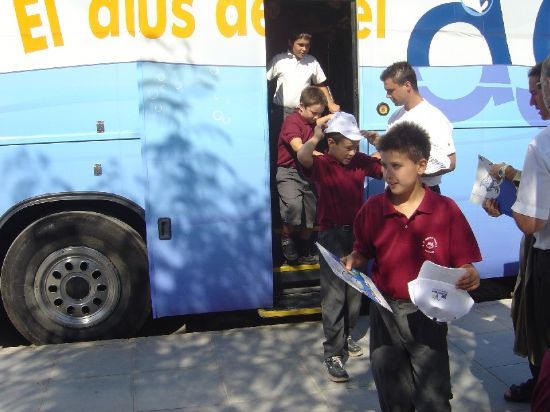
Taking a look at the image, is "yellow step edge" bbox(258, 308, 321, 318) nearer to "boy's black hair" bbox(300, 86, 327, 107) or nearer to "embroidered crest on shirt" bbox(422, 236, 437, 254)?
"boy's black hair" bbox(300, 86, 327, 107)

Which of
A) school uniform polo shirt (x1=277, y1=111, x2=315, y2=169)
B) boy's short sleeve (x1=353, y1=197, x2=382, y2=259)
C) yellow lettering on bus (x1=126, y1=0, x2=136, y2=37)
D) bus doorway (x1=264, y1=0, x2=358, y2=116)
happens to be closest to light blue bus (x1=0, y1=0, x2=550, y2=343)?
yellow lettering on bus (x1=126, y1=0, x2=136, y2=37)

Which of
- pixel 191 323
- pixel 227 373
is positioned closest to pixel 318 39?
pixel 191 323

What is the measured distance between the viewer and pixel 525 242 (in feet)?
10.6

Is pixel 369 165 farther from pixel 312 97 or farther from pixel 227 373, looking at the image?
pixel 227 373

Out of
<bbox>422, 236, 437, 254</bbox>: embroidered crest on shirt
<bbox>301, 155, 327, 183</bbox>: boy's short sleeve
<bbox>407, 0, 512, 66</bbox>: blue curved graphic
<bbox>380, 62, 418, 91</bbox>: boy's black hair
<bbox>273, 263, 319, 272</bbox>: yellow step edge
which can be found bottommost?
<bbox>273, 263, 319, 272</bbox>: yellow step edge

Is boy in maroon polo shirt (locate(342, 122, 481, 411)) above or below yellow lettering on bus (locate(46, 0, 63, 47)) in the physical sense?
below

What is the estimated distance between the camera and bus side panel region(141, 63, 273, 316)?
13.9 feet

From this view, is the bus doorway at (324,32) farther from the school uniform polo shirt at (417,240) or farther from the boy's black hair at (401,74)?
the school uniform polo shirt at (417,240)

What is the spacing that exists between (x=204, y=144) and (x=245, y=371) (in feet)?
5.46

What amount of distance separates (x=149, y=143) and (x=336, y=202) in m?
1.46

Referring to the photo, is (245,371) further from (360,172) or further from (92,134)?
(92,134)

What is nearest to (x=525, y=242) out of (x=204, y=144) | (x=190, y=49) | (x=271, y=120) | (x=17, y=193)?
(x=204, y=144)

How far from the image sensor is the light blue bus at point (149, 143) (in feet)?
13.6

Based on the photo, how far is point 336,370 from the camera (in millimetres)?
3871
